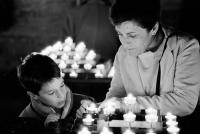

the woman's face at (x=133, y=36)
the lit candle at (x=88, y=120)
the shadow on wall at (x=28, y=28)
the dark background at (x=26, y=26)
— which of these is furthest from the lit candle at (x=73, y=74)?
the shadow on wall at (x=28, y=28)

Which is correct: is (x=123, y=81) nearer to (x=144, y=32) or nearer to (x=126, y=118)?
→ (x=144, y=32)

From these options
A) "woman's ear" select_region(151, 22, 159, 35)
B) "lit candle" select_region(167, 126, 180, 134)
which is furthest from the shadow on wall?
"lit candle" select_region(167, 126, 180, 134)

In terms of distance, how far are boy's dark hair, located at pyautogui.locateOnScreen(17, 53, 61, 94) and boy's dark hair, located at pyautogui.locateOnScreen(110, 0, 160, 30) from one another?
0.66 meters

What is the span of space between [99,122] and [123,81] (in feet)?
2.71

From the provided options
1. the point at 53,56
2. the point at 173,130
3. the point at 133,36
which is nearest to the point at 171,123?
the point at 173,130

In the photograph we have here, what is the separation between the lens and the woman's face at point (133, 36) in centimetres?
244

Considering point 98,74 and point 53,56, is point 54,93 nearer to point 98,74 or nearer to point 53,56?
point 98,74

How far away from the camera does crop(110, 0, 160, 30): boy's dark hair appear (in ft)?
7.80

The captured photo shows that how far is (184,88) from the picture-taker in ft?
8.38

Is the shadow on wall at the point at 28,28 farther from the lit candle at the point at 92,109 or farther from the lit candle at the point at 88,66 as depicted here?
the lit candle at the point at 92,109

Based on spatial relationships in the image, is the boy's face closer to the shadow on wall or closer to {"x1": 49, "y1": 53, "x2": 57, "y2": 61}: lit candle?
{"x1": 49, "y1": 53, "x2": 57, "y2": 61}: lit candle

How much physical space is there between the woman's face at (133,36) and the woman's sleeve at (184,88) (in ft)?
0.92

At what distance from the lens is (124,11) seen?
2.38 m

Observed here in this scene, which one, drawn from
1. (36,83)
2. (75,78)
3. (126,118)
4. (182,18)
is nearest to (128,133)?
(126,118)
